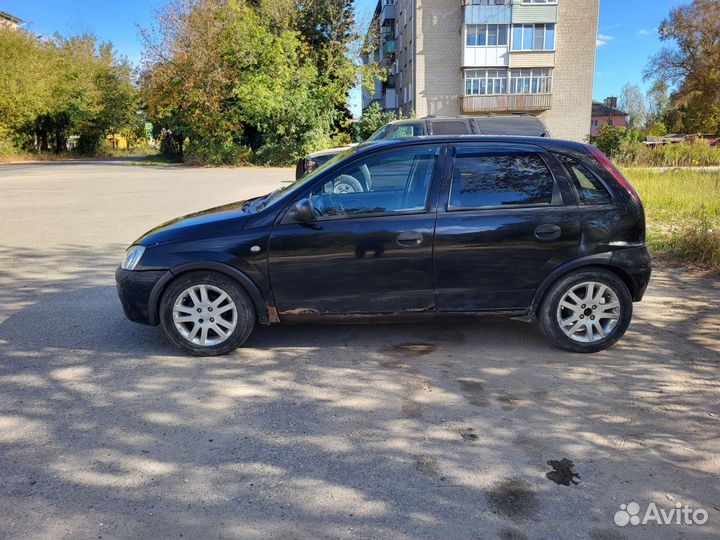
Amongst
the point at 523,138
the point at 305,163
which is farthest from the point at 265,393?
the point at 305,163

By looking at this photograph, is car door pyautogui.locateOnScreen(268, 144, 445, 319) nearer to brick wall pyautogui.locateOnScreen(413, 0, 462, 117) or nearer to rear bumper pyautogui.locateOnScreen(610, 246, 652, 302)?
rear bumper pyautogui.locateOnScreen(610, 246, 652, 302)

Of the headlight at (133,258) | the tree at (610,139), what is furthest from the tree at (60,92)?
the headlight at (133,258)

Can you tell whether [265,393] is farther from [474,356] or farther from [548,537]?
[548,537]

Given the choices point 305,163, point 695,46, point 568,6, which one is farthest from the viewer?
point 695,46

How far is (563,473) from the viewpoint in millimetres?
2990

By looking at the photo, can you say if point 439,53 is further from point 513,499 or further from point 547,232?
point 513,499

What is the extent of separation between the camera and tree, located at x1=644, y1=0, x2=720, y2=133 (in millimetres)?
46594

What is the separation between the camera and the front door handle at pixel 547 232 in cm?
444

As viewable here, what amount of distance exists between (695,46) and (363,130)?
110 ft

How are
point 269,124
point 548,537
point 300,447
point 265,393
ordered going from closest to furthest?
1. point 548,537
2. point 300,447
3. point 265,393
4. point 269,124

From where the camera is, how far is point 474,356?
457 cm

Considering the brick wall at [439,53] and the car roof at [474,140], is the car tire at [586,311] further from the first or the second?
the brick wall at [439,53]

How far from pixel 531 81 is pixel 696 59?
1731 centimetres

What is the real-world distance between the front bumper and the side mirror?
111cm
